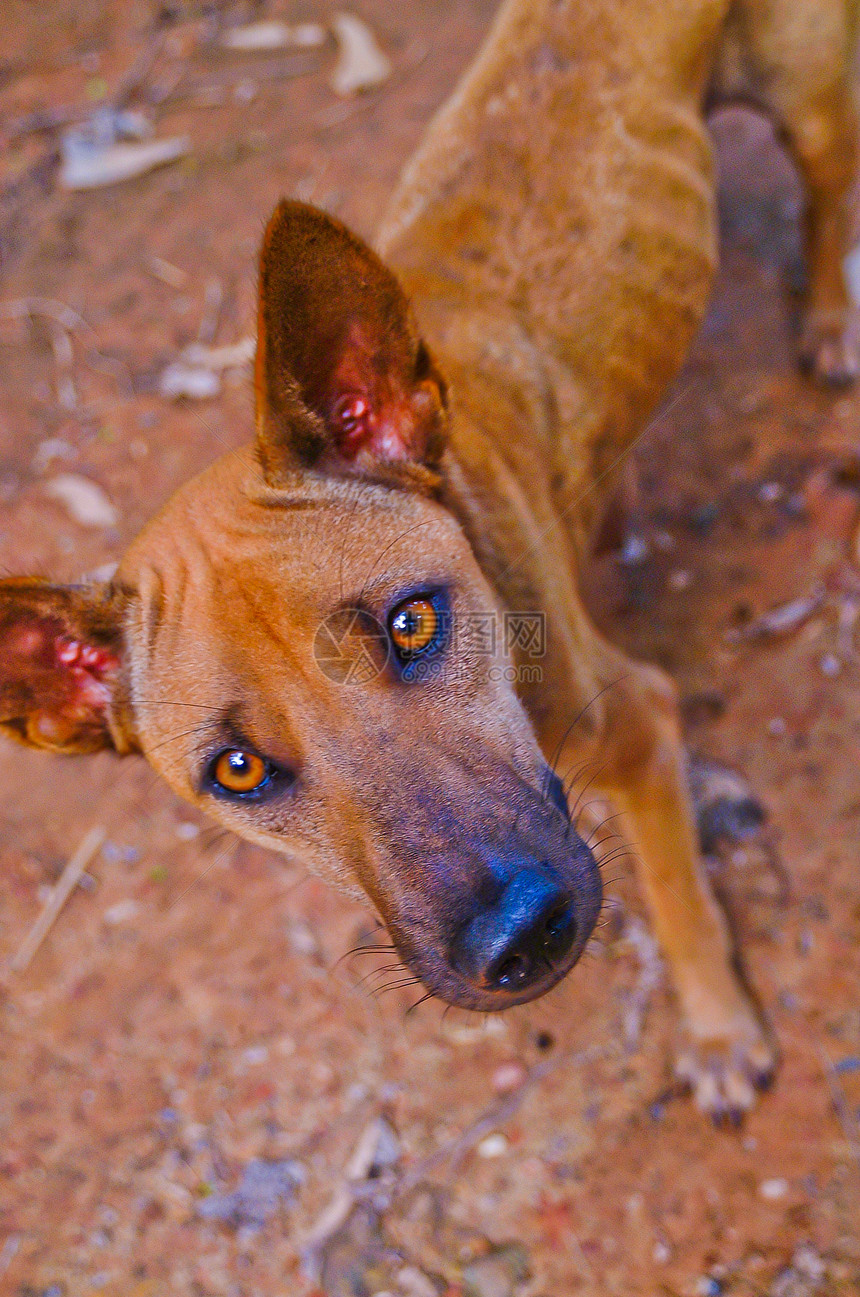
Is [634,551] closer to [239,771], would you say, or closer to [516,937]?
[239,771]

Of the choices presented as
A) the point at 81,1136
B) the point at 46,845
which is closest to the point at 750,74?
the point at 46,845

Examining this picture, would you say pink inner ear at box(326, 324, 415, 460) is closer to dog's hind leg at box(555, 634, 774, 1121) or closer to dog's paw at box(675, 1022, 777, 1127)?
dog's hind leg at box(555, 634, 774, 1121)

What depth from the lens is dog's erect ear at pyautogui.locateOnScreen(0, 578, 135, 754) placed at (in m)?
2.67

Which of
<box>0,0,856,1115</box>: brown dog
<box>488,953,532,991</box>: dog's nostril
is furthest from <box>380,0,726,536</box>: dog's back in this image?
<box>488,953,532,991</box>: dog's nostril

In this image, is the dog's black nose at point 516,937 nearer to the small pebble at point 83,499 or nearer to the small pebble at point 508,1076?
the small pebble at point 508,1076

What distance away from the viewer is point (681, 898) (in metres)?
3.58

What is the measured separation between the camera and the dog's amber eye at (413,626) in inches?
95.7

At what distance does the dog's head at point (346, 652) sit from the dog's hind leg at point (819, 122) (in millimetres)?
2832

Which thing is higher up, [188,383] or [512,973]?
[512,973]

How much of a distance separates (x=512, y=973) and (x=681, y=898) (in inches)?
65.4

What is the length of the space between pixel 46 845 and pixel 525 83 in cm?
420

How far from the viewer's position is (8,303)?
23.0 ft

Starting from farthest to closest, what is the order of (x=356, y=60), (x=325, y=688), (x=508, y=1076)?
(x=356, y=60), (x=508, y=1076), (x=325, y=688)

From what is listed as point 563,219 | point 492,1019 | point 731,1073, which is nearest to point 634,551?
point 563,219
